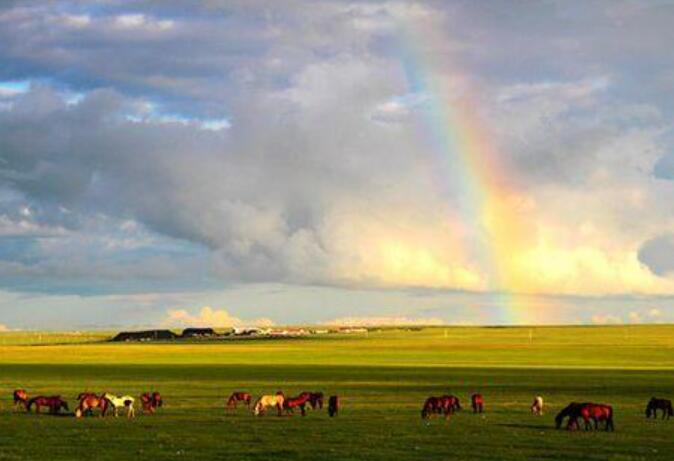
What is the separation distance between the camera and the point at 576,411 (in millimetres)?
35750

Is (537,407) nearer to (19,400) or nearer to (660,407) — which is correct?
(660,407)

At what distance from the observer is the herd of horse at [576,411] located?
35.7 metres

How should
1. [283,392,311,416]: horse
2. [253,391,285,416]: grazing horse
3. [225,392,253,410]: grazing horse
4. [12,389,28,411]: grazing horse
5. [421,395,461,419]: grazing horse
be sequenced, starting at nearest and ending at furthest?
[421,395,461,419]: grazing horse
[253,391,285,416]: grazing horse
[283,392,311,416]: horse
[12,389,28,411]: grazing horse
[225,392,253,410]: grazing horse

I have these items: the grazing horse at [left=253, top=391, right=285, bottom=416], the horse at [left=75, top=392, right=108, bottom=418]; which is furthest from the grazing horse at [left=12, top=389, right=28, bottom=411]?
the grazing horse at [left=253, top=391, right=285, bottom=416]

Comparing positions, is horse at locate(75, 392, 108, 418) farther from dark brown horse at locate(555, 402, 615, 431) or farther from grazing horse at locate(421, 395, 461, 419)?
dark brown horse at locate(555, 402, 615, 431)

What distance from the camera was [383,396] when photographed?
54406mm

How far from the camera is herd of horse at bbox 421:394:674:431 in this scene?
117 ft

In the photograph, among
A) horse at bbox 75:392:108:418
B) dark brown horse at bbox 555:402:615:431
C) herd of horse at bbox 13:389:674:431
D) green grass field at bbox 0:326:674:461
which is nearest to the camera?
green grass field at bbox 0:326:674:461

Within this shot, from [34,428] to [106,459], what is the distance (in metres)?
9.73

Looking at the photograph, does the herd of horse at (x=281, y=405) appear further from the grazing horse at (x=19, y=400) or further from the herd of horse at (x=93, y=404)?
the grazing horse at (x=19, y=400)

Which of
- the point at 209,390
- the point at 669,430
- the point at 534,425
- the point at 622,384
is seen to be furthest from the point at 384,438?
the point at 622,384

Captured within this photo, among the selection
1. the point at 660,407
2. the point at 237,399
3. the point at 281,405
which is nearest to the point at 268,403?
the point at 281,405

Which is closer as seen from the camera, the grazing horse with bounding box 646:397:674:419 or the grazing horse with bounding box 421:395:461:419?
the grazing horse with bounding box 421:395:461:419

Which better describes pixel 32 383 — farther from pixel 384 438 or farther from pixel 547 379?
pixel 384 438
